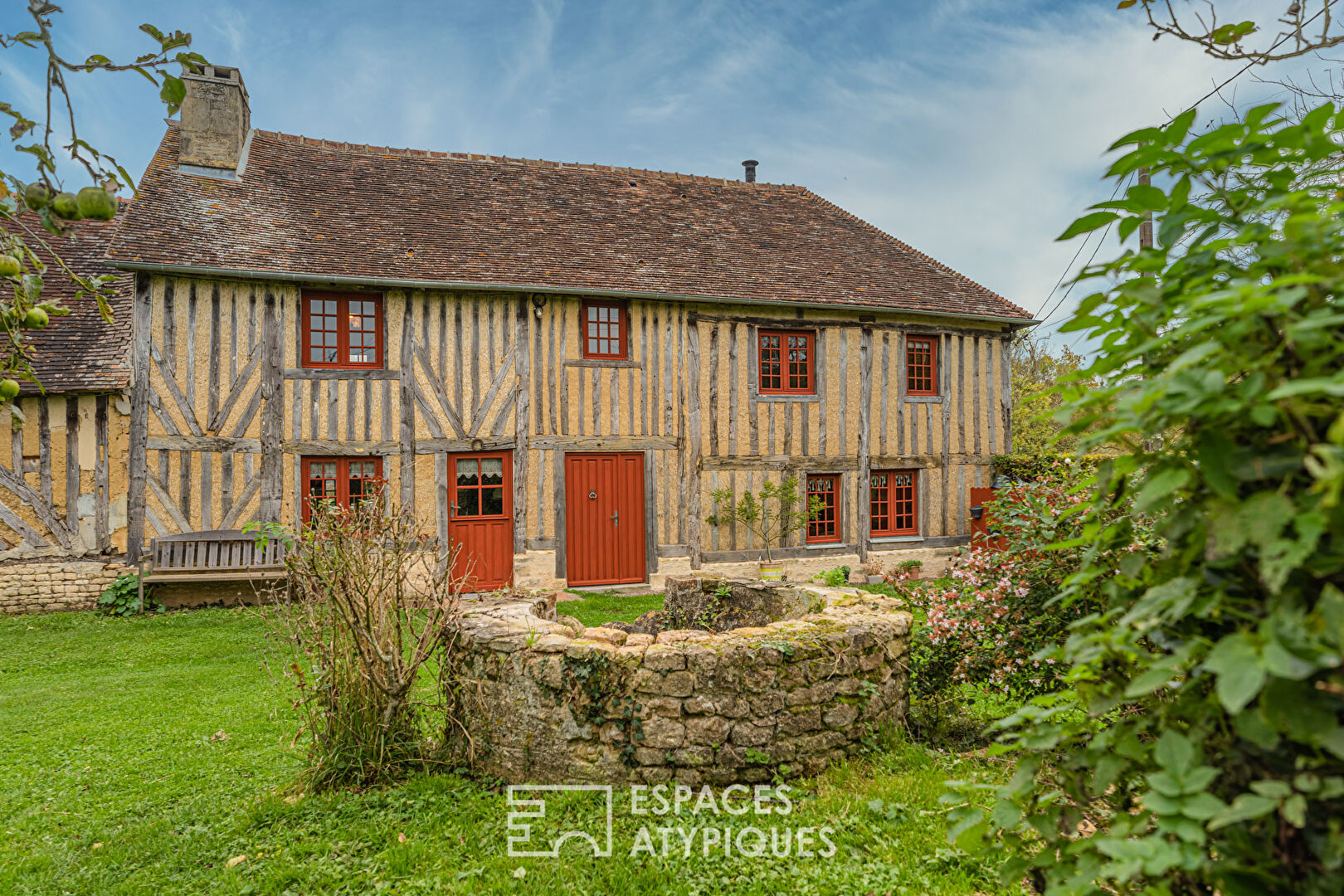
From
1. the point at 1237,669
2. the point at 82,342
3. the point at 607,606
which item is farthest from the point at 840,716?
the point at 82,342

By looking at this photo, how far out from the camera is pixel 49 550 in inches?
354

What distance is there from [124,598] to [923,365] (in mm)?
13043

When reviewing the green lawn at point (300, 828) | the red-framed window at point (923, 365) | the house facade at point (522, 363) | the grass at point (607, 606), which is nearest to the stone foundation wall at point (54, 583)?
the house facade at point (522, 363)

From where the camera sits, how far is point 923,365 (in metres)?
12.0

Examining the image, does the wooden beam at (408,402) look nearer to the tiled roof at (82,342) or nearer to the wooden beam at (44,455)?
the tiled roof at (82,342)

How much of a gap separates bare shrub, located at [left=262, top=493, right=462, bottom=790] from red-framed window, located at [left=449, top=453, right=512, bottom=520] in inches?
237

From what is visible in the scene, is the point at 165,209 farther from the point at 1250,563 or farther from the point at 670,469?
the point at 1250,563

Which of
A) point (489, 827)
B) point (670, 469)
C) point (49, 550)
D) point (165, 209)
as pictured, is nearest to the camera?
point (489, 827)

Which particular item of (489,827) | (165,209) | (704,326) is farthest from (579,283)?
(489,827)

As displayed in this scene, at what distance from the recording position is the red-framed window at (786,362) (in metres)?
11.2

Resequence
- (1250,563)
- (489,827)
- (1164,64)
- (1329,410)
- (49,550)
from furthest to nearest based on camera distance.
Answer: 1. (49,550)
2. (1164,64)
3. (489,827)
4. (1250,563)
5. (1329,410)

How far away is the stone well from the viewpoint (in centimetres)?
372

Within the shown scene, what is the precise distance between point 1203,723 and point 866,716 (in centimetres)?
338

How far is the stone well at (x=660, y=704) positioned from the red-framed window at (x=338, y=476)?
6473 mm
